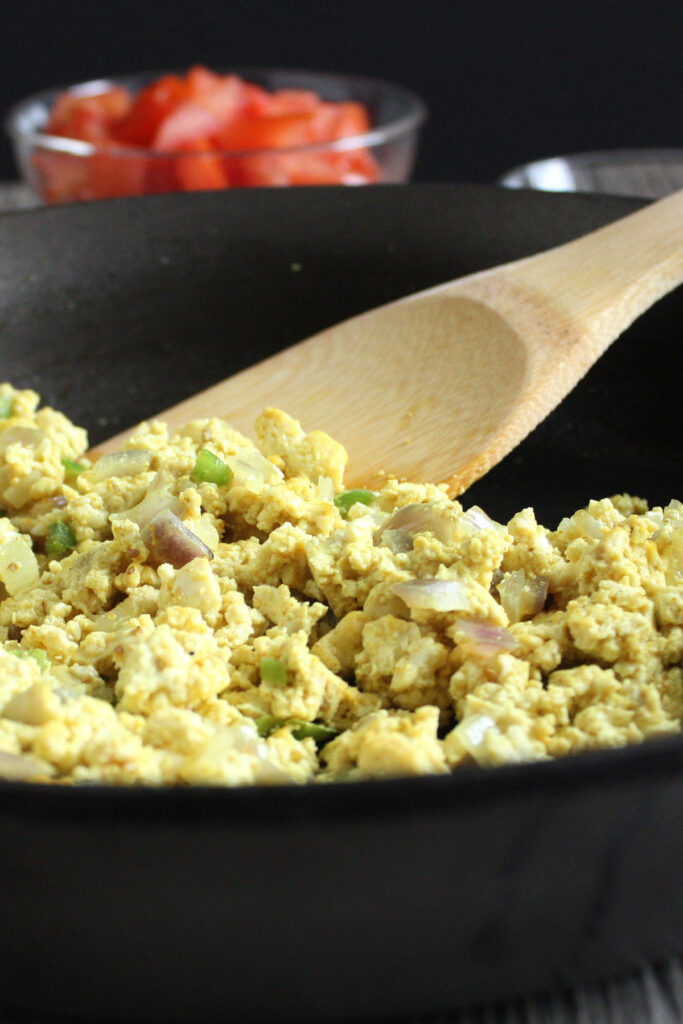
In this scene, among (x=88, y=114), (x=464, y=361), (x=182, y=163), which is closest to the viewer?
(x=464, y=361)

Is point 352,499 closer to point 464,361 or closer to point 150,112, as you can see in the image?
point 464,361

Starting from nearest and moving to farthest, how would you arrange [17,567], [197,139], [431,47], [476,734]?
[476,734], [17,567], [197,139], [431,47]

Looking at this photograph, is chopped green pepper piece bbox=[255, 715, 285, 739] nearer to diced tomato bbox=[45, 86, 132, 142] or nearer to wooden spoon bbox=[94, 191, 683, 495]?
wooden spoon bbox=[94, 191, 683, 495]

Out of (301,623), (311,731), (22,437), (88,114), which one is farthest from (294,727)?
(88,114)

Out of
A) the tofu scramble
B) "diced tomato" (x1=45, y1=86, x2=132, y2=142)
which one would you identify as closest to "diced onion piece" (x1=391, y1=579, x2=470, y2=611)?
the tofu scramble

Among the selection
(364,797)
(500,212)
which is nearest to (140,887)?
(364,797)

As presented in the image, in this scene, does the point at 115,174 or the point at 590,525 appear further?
the point at 115,174

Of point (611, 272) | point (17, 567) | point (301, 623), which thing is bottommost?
point (17, 567)
